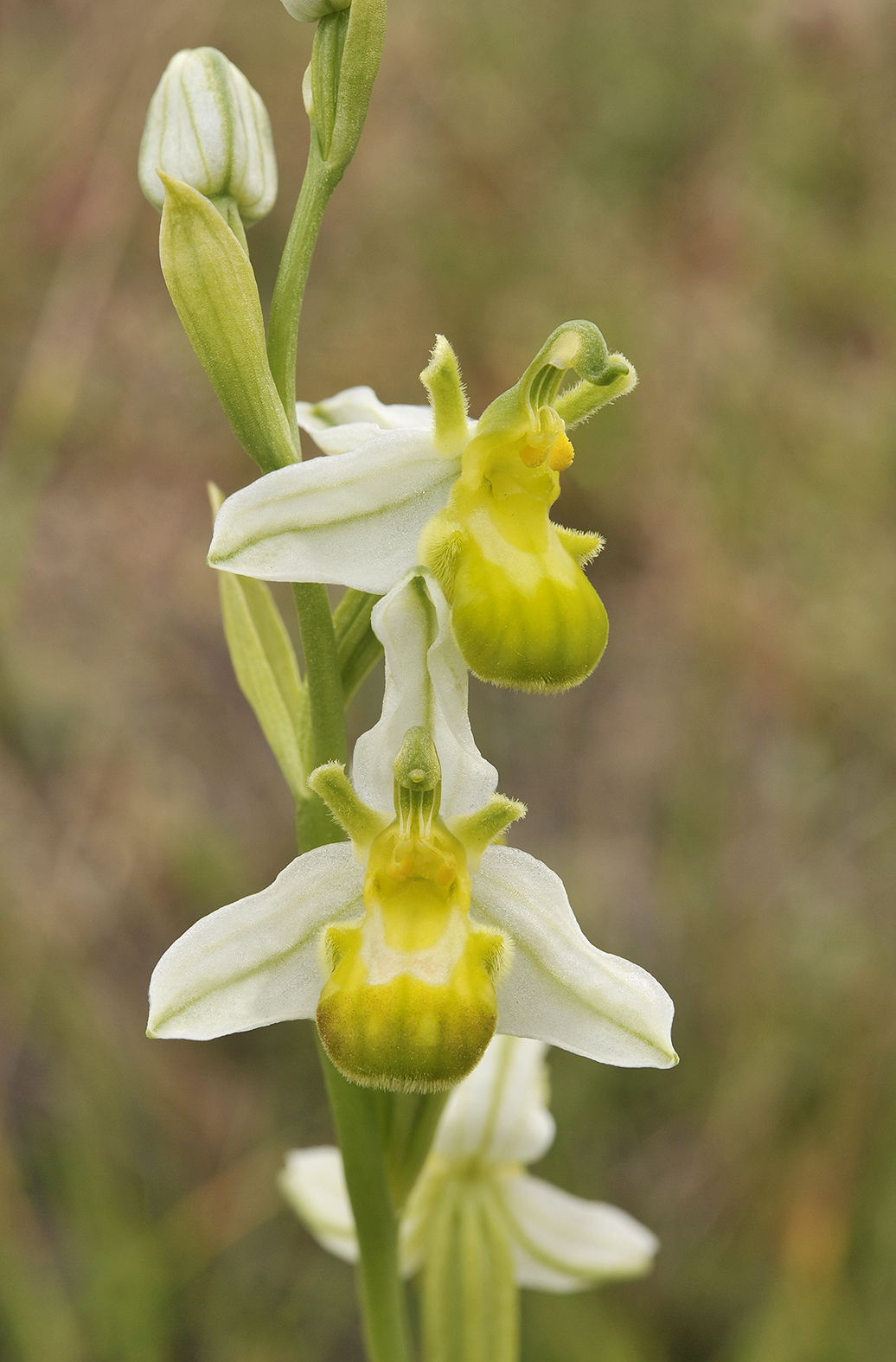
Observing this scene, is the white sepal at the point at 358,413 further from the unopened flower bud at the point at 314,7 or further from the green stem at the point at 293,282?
the unopened flower bud at the point at 314,7

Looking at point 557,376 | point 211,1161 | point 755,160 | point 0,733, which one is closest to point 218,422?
point 0,733

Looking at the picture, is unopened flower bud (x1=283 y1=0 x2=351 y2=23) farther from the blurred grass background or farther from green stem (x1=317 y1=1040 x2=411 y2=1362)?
the blurred grass background

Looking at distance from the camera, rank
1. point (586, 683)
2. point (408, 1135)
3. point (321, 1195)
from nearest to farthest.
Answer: point (408, 1135), point (321, 1195), point (586, 683)

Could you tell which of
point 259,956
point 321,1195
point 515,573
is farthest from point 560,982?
point 321,1195

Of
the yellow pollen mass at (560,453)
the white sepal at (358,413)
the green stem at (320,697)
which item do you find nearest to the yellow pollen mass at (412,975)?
the green stem at (320,697)

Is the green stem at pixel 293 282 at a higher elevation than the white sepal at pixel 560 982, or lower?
higher

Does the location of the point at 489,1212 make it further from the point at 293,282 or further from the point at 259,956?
the point at 293,282

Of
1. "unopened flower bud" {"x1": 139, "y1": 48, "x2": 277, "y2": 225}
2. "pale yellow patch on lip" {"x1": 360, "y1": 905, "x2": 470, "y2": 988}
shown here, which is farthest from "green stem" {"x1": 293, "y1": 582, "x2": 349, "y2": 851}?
"unopened flower bud" {"x1": 139, "y1": 48, "x2": 277, "y2": 225}
